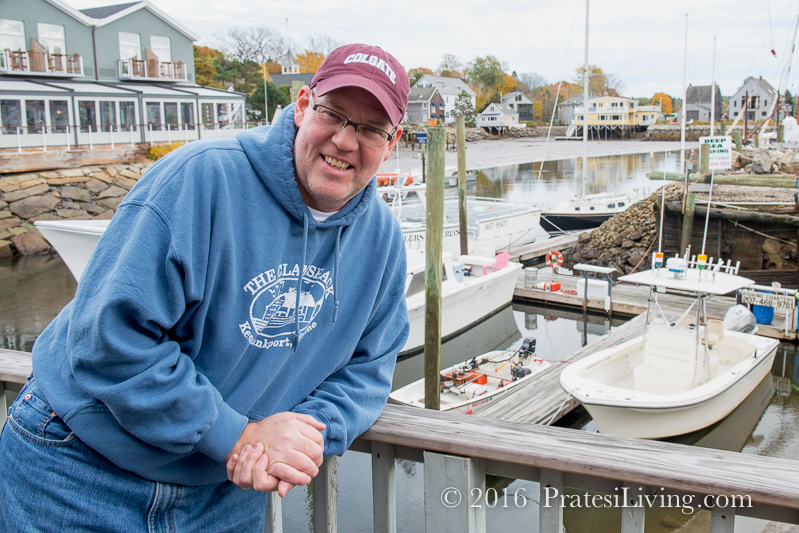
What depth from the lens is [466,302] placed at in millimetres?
14352

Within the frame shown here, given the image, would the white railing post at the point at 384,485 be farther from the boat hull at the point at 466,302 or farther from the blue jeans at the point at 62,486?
the boat hull at the point at 466,302

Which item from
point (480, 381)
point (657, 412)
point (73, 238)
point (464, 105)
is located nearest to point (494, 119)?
point (464, 105)

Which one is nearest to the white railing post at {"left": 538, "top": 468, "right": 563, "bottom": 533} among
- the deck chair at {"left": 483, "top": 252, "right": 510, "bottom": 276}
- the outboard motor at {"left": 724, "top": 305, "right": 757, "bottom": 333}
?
the outboard motor at {"left": 724, "top": 305, "right": 757, "bottom": 333}

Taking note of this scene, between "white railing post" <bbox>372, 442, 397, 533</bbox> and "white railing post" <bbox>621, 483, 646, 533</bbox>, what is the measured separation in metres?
0.60

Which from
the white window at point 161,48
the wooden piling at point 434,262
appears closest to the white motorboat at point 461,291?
the wooden piling at point 434,262

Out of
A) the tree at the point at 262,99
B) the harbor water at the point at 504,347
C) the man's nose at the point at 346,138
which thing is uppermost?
the tree at the point at 262,99

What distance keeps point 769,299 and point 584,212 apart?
1313 centimetres

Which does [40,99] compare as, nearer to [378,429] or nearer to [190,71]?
[190,71]

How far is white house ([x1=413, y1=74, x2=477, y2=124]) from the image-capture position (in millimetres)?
83750

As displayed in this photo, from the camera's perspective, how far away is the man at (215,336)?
1296 millimetres

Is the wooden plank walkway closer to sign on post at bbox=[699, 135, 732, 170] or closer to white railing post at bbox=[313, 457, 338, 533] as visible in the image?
sign on post at bbox=[699, 135, 732, 170]

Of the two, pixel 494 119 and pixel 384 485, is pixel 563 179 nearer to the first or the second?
pixel 494 119

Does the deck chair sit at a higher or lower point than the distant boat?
lower

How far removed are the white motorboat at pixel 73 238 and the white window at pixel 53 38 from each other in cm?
2166
